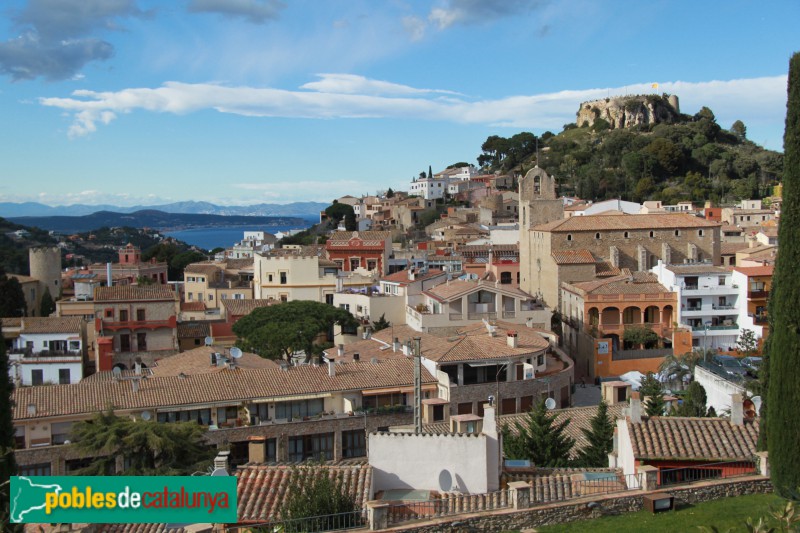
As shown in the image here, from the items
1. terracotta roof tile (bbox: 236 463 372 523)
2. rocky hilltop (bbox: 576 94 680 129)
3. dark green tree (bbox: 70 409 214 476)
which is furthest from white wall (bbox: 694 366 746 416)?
rocky hilltop (bbox: 576 94 680 129)

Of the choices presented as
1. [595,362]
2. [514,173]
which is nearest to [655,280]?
[595,362]

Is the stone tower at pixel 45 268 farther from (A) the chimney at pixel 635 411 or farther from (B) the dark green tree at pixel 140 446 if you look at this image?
(A) the chimney at pixel 635 411

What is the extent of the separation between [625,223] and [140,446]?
107 feet

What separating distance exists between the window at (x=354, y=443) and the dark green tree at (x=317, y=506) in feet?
40.5

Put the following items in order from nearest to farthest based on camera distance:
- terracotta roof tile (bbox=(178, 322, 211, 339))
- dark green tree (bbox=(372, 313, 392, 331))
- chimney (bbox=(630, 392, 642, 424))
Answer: chimney (bbox=(630, 392, 642, 424)) → terracotta roof tile (bbox=(178, 322, 211, 339)) → dark green tree (bbox=(372, 313, 392, 331))

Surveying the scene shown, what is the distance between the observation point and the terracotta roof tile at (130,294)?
3662 centimetres

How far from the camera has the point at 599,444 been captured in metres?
18.5

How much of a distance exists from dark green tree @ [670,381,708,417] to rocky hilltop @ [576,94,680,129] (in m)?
86.9

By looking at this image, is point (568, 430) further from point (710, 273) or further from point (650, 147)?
point (650, 147)

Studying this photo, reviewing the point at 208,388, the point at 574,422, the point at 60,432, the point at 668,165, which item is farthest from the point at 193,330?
the point at 668,165

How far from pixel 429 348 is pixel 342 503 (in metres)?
17.1

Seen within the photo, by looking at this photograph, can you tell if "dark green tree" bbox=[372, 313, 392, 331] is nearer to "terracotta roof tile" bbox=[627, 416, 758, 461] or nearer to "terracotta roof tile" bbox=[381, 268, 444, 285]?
"terracotta roof tile" bbox=[381, 268, 444, 285]

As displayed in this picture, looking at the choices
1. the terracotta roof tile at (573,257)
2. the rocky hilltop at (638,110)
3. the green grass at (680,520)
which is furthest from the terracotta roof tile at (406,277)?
the rocky hilltop at (638,110)

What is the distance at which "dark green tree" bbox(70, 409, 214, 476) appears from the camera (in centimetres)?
1767
